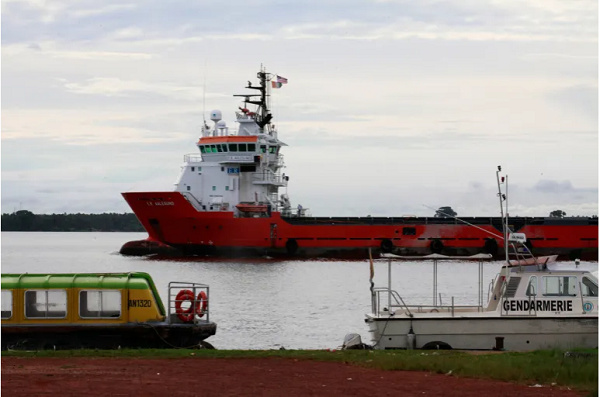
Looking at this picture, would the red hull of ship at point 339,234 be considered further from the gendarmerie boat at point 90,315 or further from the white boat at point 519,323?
the white boat at point 519,323

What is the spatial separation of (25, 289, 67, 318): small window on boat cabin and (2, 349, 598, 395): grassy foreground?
2.75 meters

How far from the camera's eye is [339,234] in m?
66.7

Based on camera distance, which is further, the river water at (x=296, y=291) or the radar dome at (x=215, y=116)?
the radar dome at (x=215, y=116)

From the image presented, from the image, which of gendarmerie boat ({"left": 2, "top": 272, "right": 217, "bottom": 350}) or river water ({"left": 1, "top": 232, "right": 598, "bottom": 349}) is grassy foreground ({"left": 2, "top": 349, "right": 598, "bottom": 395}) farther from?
river water ({"left": 1, "top": 232, "right": 598, "bottom": 349})

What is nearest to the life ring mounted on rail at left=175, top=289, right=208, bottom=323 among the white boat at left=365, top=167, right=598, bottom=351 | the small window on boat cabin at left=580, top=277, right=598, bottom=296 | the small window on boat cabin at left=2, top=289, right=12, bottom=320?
the small window on boat cabin at left=2, top=289, right=12, bottom=320

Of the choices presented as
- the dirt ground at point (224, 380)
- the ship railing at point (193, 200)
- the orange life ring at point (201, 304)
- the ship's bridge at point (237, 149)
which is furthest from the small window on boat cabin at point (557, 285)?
the ship railing at point (193, 200)

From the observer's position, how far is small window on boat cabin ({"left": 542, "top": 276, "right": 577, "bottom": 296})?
20469 mm

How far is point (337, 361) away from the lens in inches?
685

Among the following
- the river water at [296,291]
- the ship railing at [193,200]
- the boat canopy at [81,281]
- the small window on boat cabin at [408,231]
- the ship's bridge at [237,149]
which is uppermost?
the ship's bridge at [237,149]

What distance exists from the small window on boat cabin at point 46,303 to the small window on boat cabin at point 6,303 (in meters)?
0.31

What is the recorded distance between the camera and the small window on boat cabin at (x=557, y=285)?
20.5 m

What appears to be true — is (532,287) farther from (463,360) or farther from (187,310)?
(187,310)

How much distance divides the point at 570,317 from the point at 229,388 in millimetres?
8220

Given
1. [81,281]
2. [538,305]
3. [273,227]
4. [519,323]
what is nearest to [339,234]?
[273,227]
